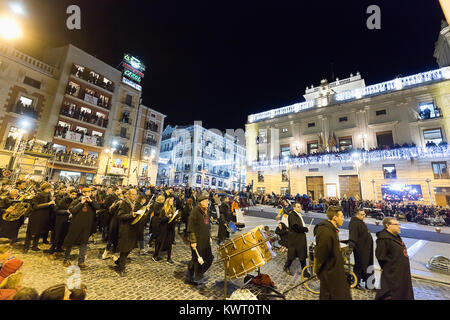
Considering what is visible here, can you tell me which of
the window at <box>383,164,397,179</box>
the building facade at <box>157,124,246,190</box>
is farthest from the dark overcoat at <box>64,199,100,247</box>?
the building facade at <box>157,124,246,190</box>

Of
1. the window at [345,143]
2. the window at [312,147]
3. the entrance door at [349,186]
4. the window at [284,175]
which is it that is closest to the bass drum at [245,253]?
the entrance door at [349,186]

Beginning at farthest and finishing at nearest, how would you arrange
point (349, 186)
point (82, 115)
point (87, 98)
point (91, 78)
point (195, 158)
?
point (195, 158), point (91, 78), point (87, 98), point (82, 115), point (349, 186)

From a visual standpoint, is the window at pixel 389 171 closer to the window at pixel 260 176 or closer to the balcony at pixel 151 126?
the window at pixel 260 176

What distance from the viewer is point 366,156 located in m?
22.5

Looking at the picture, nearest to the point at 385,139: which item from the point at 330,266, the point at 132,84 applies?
the point at 330,266

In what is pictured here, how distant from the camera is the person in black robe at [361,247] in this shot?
4.64 metres

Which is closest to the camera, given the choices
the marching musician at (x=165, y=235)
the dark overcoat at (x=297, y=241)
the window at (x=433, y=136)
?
the dark overcoat at (x=297, y=241)

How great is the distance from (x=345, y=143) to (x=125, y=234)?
2848cm

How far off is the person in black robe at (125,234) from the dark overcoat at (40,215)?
3.14m

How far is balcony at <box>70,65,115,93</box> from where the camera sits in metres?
23.5

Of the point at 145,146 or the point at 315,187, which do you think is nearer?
the point at 315,187

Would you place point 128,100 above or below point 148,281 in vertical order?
above

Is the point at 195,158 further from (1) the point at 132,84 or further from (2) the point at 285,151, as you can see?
(2) the point at 285,151
